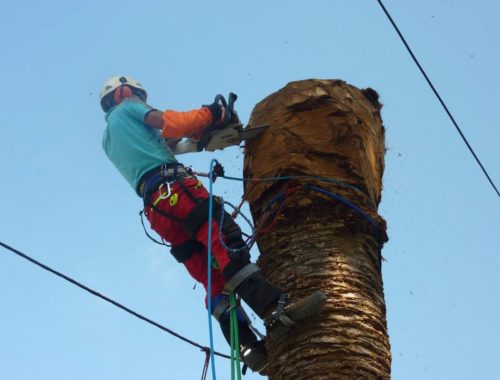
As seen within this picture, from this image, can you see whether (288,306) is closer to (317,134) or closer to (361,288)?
(361,288)

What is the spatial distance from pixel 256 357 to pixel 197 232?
797mm

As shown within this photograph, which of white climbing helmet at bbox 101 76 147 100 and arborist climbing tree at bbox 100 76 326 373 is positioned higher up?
white climbing helmet at bbox 101 76 147 100

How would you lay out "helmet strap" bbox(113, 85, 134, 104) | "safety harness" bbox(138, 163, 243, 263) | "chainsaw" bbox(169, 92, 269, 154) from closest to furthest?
"safety harness" bbox(138, 163, 243, 263)
"chainsaw" bbox(169, 92, 269, 154)
"helmet strap" bbox(113, 85, 134, 104)

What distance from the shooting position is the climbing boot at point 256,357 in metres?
4.18

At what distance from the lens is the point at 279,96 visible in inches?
195

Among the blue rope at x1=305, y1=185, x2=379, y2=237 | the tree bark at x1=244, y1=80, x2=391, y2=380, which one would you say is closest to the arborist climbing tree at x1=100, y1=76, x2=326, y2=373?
the tree bark at x1=244, y1=80, x2=391, y2=380

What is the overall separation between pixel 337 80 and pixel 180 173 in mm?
1225

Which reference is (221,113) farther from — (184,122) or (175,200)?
(175,200)

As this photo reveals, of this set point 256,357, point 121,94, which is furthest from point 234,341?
point 121,94

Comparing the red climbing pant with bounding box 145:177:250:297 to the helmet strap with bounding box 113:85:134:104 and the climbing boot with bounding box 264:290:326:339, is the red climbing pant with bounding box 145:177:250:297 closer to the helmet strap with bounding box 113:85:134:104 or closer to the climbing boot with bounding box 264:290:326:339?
the climbing boot with bounding box 264:290:326:339

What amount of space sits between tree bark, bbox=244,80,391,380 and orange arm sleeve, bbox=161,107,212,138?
0.35 metres

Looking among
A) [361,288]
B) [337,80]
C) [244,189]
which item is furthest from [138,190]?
[361,288]

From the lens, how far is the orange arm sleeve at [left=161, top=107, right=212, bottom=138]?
4.77 meters

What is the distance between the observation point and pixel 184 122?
15.7ft
